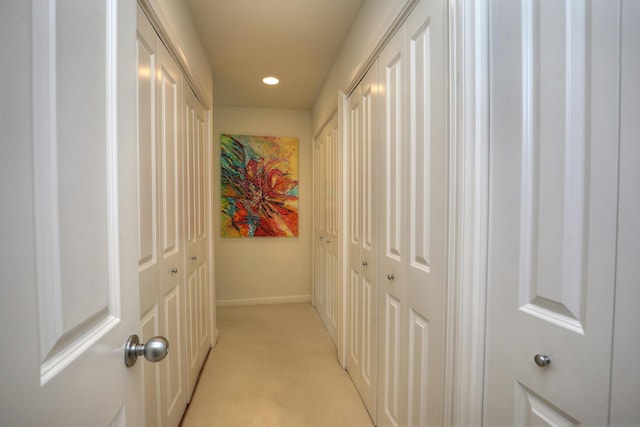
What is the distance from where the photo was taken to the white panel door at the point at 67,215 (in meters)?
0.34

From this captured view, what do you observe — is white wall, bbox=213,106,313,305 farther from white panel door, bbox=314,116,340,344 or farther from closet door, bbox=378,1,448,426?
closet door, bbox=378,1,448,426

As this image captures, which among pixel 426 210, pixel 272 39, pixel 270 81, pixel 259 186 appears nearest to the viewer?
pixel 426 210

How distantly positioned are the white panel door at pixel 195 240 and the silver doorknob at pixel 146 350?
125 centimetres

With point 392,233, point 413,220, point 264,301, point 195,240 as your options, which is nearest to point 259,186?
point 264,301

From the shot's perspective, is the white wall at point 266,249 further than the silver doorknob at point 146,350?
Yes

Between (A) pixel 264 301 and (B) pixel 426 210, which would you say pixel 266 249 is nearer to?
(A) pixel 264 301

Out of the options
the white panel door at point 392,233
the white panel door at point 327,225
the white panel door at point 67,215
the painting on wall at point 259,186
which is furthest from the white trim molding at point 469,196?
the painting on wall at point 259,186

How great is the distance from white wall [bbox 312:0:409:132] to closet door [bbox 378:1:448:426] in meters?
0.12

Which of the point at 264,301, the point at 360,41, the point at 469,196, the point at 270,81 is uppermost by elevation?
the point at 270,81

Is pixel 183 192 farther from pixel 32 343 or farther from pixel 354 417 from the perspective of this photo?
pixel 354 417

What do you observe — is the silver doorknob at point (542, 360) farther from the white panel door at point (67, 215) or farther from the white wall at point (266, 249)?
the white wall at point (266, 249)

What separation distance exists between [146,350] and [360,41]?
191 centimetres

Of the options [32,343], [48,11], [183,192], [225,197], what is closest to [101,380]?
[32,343]

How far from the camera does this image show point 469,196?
84 cm
